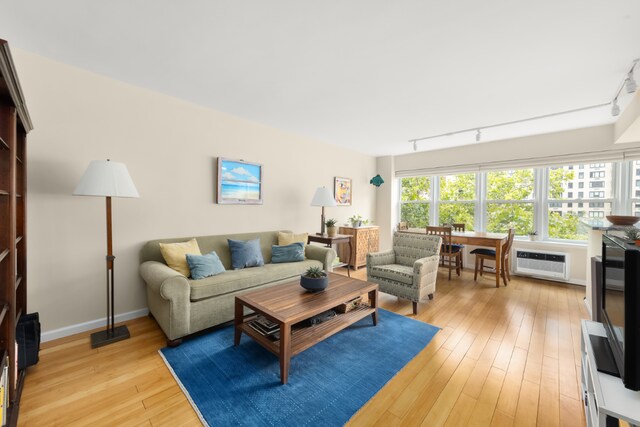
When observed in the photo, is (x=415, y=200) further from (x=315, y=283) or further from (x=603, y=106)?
(x=315, y=283)

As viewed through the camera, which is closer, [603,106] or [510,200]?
[603,106]

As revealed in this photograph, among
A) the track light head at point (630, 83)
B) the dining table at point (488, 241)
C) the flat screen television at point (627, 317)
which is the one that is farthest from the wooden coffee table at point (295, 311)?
the track light head at point (630, 83)

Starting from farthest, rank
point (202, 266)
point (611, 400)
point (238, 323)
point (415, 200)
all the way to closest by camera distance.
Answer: point (415, 200), point (202, 266), point (238, 323), point (611, 400)

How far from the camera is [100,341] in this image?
221cm

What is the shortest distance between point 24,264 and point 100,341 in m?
0.83

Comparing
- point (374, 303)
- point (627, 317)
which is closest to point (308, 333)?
point (374, 303)

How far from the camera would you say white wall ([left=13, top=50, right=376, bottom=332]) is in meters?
2.21

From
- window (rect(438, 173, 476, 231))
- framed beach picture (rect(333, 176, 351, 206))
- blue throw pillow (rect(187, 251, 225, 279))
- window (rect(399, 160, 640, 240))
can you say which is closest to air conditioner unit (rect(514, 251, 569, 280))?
window (rect(399, 160, 640, 240))

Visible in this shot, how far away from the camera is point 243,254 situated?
3.07 meters

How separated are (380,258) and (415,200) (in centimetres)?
289

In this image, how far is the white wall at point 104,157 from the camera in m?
2.21

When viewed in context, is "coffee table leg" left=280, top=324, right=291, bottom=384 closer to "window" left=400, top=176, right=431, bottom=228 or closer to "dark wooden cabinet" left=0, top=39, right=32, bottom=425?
"dark wooden cabinet" left=0, top=39, right=32, bottom=425

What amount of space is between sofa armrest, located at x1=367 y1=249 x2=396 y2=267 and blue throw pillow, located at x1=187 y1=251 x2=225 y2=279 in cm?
180

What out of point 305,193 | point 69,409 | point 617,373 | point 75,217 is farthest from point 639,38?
point 75,217
